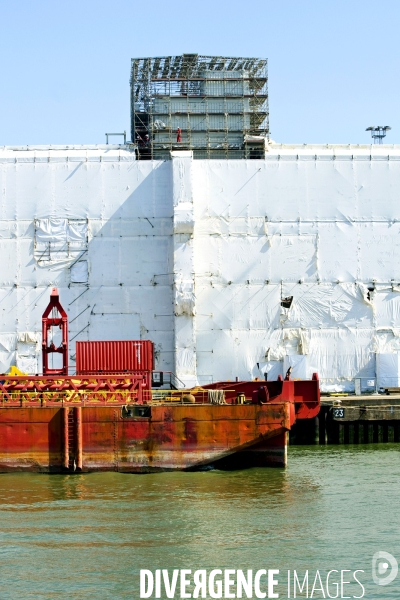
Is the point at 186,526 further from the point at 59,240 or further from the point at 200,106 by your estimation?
the point at 200,106

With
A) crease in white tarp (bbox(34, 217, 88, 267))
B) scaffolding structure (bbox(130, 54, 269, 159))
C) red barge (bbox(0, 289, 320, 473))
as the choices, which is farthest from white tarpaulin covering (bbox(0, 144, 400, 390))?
red barge (bbox(0, 289, 320, 473))

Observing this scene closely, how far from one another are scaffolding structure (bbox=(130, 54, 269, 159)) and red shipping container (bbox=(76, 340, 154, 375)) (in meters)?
17.8

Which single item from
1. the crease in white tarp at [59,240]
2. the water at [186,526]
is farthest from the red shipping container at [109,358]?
the crease in white tarp at [59,240]

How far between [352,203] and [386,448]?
18048mm

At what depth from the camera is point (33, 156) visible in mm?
57156

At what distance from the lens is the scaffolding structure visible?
6019cm

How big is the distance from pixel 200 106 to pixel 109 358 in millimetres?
22611

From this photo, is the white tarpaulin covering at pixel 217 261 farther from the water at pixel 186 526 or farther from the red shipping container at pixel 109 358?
the water at pixel 186 526

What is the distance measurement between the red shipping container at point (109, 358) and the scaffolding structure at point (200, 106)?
700 inches

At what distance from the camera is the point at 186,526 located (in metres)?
27.2

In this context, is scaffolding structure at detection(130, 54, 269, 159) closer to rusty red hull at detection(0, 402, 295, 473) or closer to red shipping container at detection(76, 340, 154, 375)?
red shipping container at detection(76, 340, 154, 375)

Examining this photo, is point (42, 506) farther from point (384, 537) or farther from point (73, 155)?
point (73, 155)

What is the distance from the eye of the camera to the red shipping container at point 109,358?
45656 mm

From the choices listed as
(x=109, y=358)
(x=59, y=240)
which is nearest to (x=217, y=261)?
(x=59, y=240)
